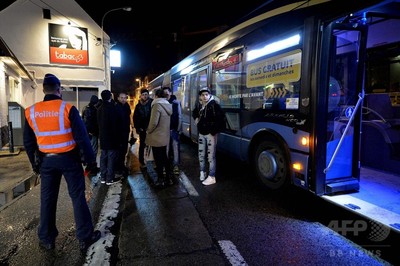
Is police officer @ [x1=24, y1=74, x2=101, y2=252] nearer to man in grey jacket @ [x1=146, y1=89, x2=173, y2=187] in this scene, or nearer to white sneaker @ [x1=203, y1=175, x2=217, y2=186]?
man in grey jacket @ [x1=146, y1=89, x2=173, y2=187]

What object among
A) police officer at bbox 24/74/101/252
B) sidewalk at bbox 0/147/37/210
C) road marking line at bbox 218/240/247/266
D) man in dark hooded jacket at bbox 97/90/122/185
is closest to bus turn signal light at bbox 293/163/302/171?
road marking line at bbox 218/240/247/266

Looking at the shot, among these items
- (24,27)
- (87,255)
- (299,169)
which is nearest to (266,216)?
(299,169)

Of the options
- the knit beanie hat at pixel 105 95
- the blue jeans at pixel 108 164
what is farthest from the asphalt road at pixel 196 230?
the knit beanie hat at pixel 105 95

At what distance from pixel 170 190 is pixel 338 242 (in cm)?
290

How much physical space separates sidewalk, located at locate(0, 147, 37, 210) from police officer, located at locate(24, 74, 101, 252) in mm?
2130

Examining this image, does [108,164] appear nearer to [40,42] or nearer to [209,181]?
[209,181]

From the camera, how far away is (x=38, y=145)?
3096mm

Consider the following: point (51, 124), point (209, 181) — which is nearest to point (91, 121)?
point (209, 181)

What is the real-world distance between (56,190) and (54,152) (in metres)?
0.47

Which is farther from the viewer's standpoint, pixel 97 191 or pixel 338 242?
pixel 97 191

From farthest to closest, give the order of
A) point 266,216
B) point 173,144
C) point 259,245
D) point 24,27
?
point 24,27 → point 173,144 → point 266,216 → point 259,245

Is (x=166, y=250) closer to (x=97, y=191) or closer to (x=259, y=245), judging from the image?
(x=259, y=245)

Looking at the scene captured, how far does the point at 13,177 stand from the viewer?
664 cm

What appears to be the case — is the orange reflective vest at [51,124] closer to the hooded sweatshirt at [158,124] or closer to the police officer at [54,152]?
the police officer at [54,152]
